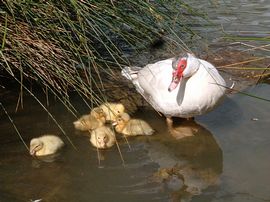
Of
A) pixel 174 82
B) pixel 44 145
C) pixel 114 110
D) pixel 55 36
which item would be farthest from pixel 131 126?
pixel 55 36

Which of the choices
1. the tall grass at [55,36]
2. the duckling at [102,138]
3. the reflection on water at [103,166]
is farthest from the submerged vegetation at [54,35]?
the reflection on water at [103,166]

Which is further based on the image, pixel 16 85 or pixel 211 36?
pixel 211 36

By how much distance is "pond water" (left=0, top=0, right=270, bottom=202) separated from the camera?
3502 millimetres

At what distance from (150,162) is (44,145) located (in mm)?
802

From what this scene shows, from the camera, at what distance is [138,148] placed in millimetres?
4105

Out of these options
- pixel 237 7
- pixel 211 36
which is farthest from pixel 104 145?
pixel 237 7

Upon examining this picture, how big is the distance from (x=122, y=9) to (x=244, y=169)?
1.61m

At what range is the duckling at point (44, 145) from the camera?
12.8 feet

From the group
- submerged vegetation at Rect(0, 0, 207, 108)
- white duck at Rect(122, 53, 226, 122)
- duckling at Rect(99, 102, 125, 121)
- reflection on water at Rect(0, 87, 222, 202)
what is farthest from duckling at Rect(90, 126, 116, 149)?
white duck at Rect(122, 53, 226, 122)

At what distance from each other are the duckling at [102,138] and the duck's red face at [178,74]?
609 mm

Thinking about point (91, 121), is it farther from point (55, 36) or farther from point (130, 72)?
point (55, 36)

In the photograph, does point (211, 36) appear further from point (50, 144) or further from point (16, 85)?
point (50, 144)

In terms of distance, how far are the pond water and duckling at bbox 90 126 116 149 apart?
0.18 ft

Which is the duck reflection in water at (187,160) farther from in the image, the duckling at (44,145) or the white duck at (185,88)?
the duckling at (44,145)
